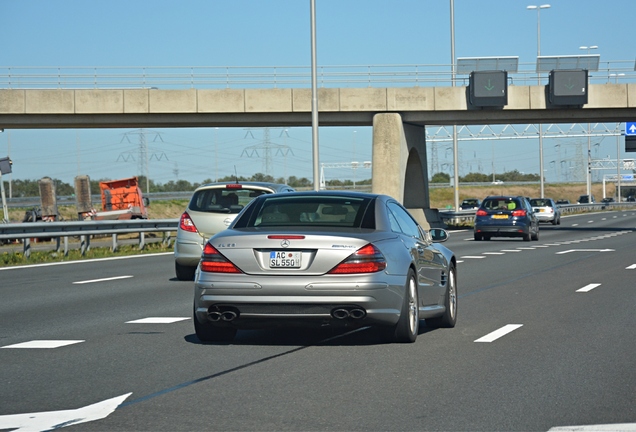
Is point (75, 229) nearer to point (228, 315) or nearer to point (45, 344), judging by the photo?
point (45, 344)

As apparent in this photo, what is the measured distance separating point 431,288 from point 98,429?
5.29m

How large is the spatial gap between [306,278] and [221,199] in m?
8.95

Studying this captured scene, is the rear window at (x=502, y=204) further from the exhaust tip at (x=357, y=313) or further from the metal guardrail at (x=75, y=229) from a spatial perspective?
the exhaust tip at (x=357, y=313)

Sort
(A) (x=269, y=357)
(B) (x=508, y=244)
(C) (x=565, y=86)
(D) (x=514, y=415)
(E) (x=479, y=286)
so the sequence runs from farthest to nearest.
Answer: (C) (x=565, y=86), (B) (x=508, y=244), (E) (x=479, y=286), (A) (x=269, y=357), (D) (x=514, y=415)

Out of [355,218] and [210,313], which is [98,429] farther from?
[355,218]

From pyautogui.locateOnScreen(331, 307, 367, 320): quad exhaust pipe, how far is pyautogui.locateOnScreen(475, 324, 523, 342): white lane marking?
149cm

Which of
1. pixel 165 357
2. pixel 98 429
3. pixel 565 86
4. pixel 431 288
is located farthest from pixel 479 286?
pixel 565 86

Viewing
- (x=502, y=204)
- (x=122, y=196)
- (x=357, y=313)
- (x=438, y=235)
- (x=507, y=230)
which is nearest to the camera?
(x=357, y=313)

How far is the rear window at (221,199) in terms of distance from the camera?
58.8 feet

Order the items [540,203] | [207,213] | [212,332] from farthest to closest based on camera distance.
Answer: [540,203]
[207,213]
[212,332]

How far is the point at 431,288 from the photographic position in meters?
10.9

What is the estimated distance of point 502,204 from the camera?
3684 cm

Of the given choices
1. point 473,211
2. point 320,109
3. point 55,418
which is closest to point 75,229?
point 320,109

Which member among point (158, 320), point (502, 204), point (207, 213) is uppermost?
point (207, 213)
